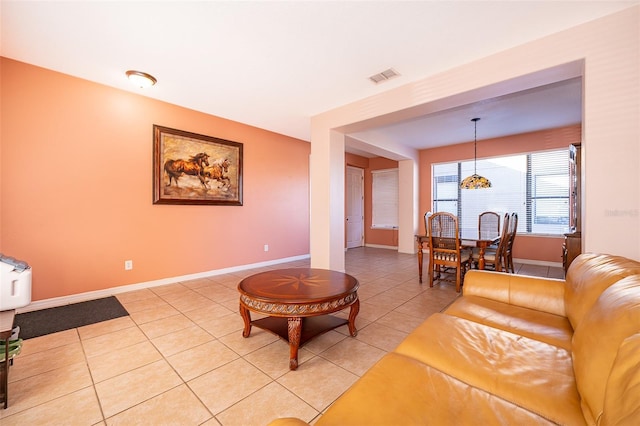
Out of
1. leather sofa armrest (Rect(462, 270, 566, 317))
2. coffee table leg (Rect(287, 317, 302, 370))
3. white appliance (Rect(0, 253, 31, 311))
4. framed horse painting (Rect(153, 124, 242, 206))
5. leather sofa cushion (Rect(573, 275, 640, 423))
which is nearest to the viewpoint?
leather sofa cushion (Rect(573, 275, 640, 423))

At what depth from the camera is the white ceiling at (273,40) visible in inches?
78.9

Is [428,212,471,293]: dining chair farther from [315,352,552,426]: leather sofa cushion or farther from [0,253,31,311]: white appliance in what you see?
[0,253,31,311]: white appliance

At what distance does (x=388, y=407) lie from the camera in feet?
2.78

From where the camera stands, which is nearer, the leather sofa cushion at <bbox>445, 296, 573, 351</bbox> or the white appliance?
the leather sofa cushion at <bbox>445, 296, 573, 351</bbox>

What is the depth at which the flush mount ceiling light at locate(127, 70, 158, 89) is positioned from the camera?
2916mm

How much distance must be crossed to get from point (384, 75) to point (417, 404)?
308 cm

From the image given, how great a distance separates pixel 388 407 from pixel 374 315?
1.93 meters

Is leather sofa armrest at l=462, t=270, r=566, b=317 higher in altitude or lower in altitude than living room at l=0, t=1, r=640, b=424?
lower

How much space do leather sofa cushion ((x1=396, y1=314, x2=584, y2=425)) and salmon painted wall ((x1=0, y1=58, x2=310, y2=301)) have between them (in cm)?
366

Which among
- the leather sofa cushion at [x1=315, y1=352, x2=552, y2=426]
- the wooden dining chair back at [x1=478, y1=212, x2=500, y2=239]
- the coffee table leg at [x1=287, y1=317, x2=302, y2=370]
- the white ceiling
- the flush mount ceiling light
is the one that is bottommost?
the coffee table leg at [x1=287, y1=317, x2=302, y2=370]

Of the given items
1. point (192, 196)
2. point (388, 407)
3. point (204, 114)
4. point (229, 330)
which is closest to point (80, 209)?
point (192, 196)

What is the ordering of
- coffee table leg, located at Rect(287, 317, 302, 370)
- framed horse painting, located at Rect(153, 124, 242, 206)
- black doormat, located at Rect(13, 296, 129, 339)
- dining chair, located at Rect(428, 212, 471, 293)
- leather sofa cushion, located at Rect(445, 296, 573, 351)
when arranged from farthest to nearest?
framed horse painting, located at Rect(153, 124, 242, 206) < dining chair, located at Rect(428, 212, 471, 293) < black doormat, located at Rect(13, 296, 129, 339) < coffee table leg, located at Rect(287, 317, 302, 370) < leather sofa cushion, located at Rect(445, 296, 573, 351)

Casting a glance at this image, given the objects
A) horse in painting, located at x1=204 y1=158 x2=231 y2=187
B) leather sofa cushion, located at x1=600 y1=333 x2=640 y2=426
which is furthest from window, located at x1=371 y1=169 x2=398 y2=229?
leather sofa cushion, located at x1=600 y1=333 x2=640 y2=426

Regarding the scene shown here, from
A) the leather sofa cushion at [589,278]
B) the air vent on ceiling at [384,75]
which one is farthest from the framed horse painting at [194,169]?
the leather sofa cushion at [589,278]
